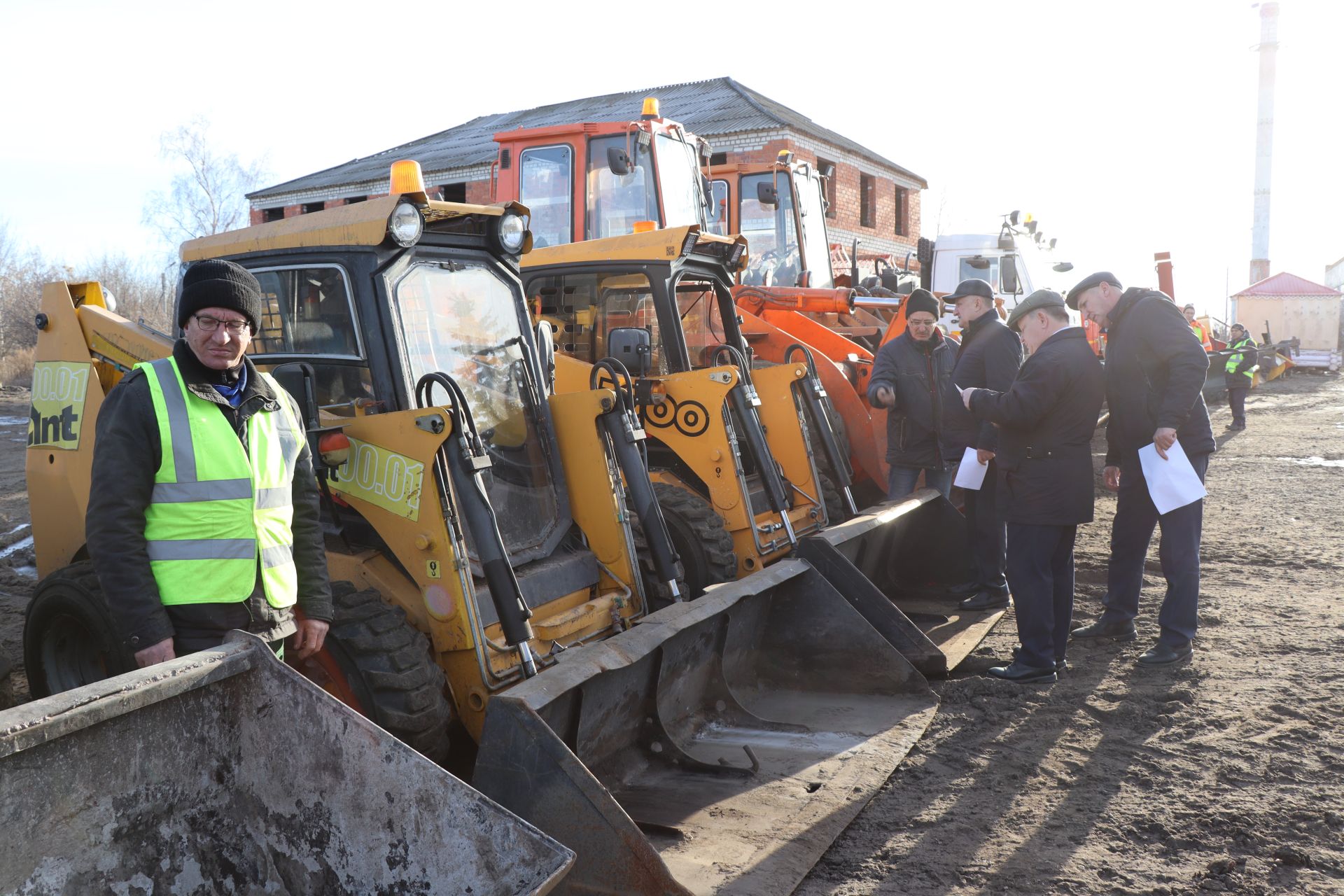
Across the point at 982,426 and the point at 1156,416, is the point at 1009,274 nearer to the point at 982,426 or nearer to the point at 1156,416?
the point at 982,426

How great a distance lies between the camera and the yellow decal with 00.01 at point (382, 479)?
380 cm

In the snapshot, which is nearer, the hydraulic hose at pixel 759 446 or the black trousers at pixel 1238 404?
the hydraulic hose at pixel 759 446

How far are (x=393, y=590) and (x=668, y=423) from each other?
102 inches

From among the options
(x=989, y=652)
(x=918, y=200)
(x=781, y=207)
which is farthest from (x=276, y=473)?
(x=918, y=200)

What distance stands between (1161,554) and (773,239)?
633cm

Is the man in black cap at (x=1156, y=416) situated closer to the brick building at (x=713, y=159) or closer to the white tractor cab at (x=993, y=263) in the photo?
the white tractor cab at (x=993, y=263)

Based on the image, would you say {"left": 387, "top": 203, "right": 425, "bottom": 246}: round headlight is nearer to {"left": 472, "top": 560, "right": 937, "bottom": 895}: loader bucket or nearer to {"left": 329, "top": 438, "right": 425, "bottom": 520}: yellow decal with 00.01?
{"left": 329, "top": 438, "right": 425, "bottom": 520}: yellow decal with 00.01

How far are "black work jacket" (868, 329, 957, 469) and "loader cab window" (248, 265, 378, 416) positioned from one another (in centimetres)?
386

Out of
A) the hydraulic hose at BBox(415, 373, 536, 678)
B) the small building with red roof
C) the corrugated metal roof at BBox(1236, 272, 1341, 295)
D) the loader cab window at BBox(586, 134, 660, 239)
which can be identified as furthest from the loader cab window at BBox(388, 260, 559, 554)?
the corrugated metal roof at BBox(1236, 272, 1341, 295)

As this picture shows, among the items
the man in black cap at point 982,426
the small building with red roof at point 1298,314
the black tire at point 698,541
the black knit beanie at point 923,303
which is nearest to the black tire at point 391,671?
the black tire at point 698,541

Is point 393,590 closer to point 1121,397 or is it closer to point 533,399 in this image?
point 533,399

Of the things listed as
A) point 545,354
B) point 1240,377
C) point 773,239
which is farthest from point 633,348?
point 1240,377

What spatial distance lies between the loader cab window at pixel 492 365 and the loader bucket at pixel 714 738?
85cm

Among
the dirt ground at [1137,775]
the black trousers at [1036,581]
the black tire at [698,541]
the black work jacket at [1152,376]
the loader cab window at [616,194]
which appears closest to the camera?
the dirt ground at [1137,775]
